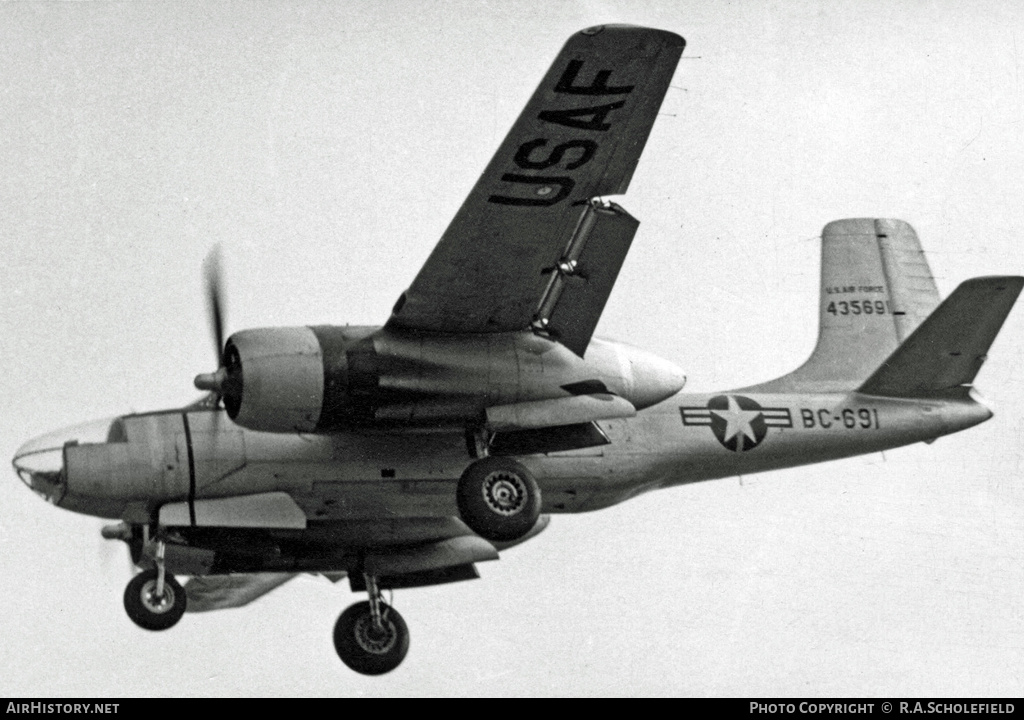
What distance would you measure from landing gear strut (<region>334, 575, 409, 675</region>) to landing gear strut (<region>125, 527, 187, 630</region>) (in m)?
2.72

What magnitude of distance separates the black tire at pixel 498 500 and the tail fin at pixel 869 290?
646 cm

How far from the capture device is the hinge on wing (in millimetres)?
21953

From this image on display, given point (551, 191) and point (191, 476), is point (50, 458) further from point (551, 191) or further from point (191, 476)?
point (551, 191)

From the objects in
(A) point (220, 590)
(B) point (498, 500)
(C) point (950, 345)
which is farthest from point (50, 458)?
(C) point (950, 345)

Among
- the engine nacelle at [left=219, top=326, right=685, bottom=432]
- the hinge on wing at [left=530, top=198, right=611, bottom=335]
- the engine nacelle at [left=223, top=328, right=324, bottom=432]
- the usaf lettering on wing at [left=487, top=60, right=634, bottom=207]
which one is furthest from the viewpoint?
the hinge on wing at [left=530, top=198, right=611, bottom=335]

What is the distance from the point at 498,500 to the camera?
22.4 metres

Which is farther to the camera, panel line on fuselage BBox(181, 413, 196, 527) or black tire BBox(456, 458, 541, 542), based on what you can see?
panel line on fuselage BBox(181, 413, 196, 527)

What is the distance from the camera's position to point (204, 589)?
2794 centimetres

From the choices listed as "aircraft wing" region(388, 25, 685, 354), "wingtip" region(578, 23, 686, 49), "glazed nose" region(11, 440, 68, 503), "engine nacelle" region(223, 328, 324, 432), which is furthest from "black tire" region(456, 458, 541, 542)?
Answer: "wingtip" region(578, 23, 686, 49)

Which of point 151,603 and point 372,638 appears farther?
point 372,638

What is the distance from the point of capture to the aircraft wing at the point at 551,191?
1967 centimetres

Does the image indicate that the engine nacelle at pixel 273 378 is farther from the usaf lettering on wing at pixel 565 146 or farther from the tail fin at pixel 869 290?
the tail fin at pixel 869 290

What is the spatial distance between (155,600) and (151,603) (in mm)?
55

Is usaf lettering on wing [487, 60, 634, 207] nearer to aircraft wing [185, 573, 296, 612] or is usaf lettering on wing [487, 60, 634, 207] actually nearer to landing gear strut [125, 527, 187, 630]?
landing gear strut [125, 527, 187, 630]
